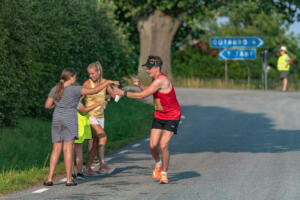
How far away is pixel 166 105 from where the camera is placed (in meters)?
10.8

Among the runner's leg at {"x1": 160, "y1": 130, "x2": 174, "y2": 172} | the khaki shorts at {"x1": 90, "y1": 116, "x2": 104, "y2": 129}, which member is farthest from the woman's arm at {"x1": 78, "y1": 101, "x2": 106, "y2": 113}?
the runner's leg at {"x1": 160, "y1": 130, "x2": 174, "y2": 172}

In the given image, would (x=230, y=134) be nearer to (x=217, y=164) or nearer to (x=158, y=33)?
(x=217, y=164)

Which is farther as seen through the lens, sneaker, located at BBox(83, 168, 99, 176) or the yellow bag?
sneaker, located at BBox(83, 168, 99, 176)

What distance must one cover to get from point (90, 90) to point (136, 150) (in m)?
4.98

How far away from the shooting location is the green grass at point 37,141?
11305 mm

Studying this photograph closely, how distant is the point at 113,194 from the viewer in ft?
32.0

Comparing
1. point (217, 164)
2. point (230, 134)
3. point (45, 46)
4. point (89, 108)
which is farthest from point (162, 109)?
point (45, 46)

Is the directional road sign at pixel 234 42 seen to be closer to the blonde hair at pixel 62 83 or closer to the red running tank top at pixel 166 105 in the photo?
the red running tank top at pixel 166 105

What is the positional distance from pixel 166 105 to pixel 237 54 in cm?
2936

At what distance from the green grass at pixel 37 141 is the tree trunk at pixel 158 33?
44.6ft

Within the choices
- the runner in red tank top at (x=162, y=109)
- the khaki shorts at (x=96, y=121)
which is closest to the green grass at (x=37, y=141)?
the khaki shorts at (x=96, y=121)

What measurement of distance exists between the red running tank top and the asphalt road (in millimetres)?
1032

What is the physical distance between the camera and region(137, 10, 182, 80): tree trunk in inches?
1484

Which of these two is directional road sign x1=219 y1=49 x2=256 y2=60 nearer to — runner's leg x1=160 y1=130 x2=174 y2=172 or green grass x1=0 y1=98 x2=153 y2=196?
green grass x1=0 y1=98 x2=153 y2=196
